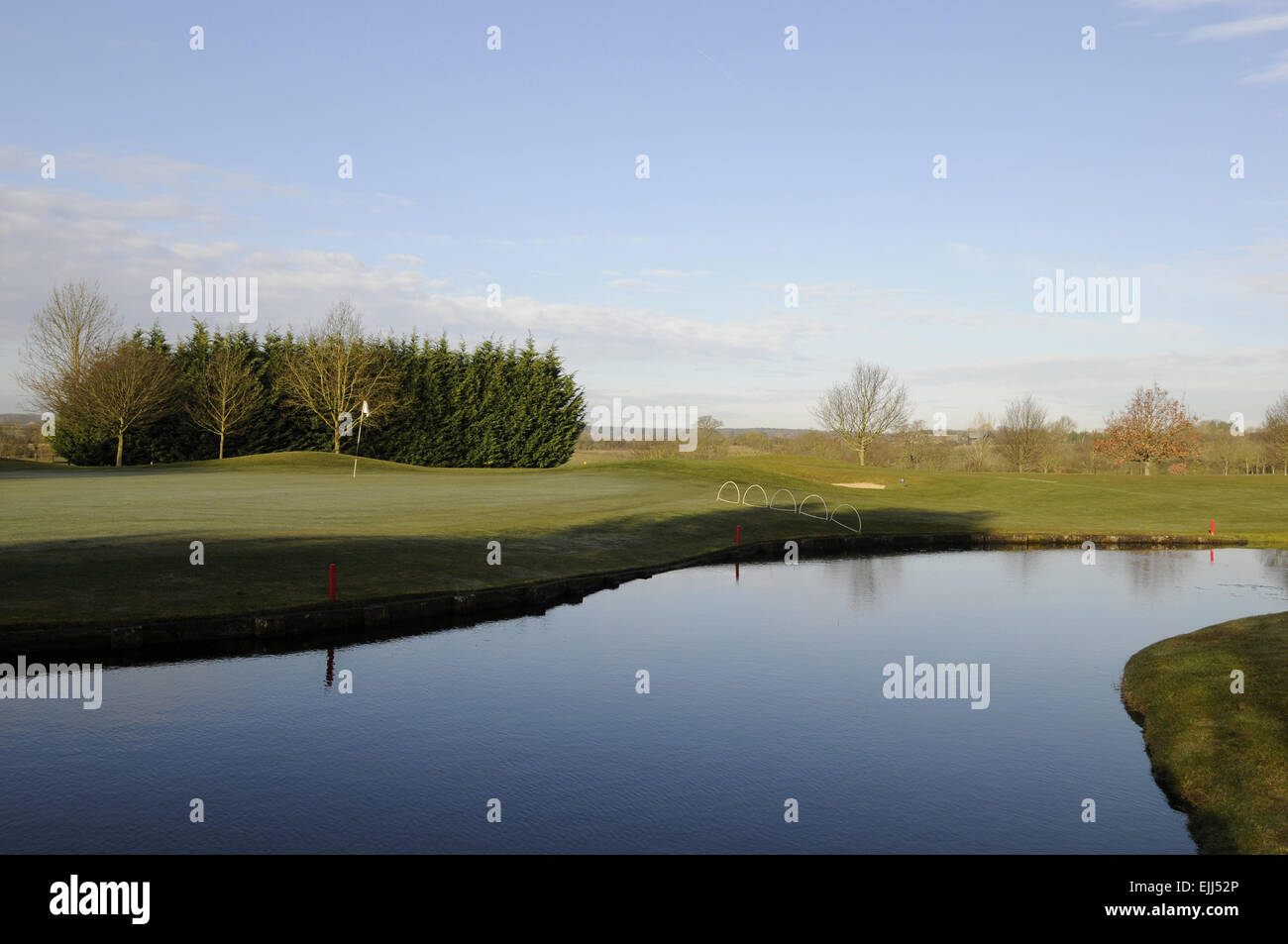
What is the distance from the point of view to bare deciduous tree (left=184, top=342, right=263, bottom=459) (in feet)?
225

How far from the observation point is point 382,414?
74438mm

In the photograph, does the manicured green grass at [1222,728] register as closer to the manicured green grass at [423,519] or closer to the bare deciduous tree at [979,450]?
the manicured green grass at [423,519]

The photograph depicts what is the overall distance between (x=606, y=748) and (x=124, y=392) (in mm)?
63321

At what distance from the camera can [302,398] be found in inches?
2869

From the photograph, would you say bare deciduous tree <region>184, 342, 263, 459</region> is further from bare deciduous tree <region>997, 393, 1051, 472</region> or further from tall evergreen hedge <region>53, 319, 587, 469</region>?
bare deciduous tree <region>997, 393, 1051, 472</region>

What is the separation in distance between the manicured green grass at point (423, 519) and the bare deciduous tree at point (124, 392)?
23.8 feet

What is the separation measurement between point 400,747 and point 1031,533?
120 ft

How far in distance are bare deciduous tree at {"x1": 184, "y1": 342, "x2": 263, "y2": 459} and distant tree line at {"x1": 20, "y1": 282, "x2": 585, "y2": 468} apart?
11 centimetres

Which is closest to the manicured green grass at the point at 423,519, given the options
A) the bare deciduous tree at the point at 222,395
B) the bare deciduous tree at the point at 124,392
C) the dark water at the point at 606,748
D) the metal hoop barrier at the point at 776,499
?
the metal hoop barrier at the point at 776,499

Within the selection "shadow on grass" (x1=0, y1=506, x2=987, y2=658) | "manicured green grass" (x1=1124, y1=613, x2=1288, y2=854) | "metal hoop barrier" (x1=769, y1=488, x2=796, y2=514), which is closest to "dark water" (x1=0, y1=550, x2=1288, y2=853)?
"manicured green grass" (x1=1124, y1=613, x2=1288, y2=854)

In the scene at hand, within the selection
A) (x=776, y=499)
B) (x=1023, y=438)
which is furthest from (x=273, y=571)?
(x=1023, y=438)

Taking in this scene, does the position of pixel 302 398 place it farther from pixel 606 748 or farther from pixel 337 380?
pixel 606 748

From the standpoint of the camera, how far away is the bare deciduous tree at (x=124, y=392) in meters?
64.4
